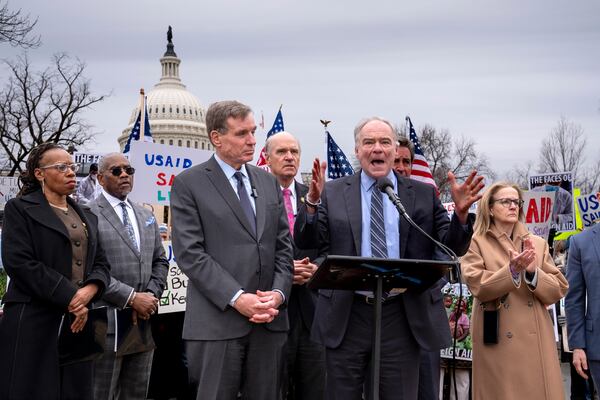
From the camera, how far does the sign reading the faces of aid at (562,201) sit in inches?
444

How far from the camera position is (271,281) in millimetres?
4203

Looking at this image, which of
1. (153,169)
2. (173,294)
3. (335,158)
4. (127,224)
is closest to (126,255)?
(127,224)

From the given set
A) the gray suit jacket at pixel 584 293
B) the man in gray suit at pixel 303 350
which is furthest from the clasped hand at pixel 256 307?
the gray suit jacket at pixel 584 293

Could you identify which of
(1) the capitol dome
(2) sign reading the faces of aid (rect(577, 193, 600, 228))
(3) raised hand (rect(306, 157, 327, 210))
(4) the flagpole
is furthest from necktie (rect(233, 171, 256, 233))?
(1) the capitol dome

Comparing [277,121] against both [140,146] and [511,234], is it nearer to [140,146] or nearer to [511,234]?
[140,146]

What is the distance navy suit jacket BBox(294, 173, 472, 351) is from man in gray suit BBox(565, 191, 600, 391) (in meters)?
1.28

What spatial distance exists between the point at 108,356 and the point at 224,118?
7.52 feet

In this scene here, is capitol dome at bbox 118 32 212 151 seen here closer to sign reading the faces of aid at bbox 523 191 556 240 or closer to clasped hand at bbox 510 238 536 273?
sign reading the faces of aid at bbox 523 191 556 240

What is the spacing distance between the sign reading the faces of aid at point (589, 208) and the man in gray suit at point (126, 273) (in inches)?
252

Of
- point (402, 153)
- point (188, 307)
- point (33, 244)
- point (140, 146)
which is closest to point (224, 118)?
point (188, 307)

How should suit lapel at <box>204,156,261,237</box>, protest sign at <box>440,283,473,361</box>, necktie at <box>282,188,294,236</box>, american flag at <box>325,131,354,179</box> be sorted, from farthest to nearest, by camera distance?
american flag at <box>325,131,354,179</box>, protest sign at <box>440,283,473,361</box>, necktie at <box>282,188,294,236</box>, suit lapel at <box>204,156,261,237</box>

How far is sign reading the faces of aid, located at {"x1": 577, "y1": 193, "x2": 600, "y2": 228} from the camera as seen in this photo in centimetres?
932

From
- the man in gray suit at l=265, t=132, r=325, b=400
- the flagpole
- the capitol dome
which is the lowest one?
the man in gray suit at l=265, t=132, r=325, b=400

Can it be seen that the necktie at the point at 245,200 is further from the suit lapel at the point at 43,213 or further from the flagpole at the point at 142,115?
the flagpole at the point at 142,115
